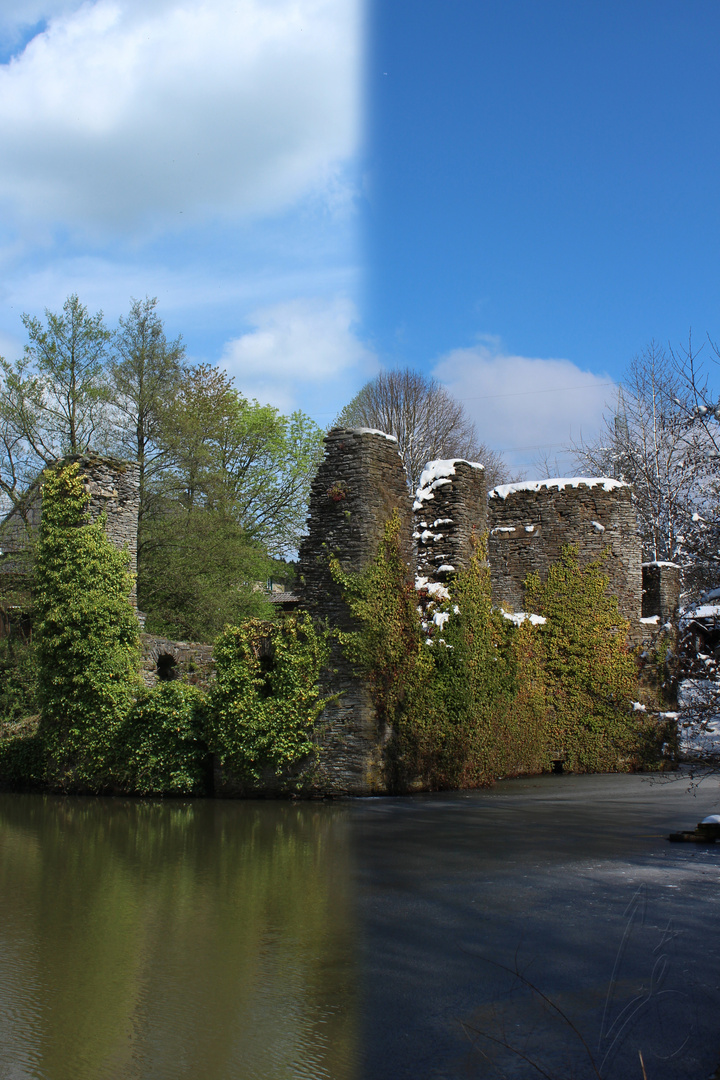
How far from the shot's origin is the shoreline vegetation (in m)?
14.0

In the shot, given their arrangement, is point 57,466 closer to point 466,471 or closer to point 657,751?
point 466,471

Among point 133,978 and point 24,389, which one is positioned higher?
point 24,389

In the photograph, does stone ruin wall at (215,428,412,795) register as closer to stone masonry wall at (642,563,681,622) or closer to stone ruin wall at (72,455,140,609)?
stone ruin wall at (72,455,140,609)

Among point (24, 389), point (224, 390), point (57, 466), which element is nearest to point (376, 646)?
point (57, 466)

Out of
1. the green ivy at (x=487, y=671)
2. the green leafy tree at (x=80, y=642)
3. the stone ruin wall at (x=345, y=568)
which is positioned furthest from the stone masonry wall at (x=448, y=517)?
the green leafy tree at (x=80, y=642)

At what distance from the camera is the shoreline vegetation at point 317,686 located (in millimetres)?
14031

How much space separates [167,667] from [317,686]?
537 centimetres

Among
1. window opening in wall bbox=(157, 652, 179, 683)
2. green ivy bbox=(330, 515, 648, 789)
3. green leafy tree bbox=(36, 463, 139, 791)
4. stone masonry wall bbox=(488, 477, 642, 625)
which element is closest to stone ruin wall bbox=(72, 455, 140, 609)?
green leafy tree bbox=(36, 463, 139, 791)

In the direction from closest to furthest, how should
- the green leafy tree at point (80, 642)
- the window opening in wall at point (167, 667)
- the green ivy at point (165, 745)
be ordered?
the green ivy at point (165, 745) < the green leafy tree at point (80, 642) < the window opening in wall at point (167, 667)

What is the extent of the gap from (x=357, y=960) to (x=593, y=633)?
44.3 feet

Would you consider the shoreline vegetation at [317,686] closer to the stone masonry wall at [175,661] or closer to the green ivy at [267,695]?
the green ivy at [267,695]

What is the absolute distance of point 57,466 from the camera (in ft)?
56.1

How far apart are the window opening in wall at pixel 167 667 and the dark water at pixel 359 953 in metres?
6.52

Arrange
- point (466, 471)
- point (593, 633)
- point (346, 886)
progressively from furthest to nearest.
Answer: point (593, 633), point (466, 471), point (346, 886)
